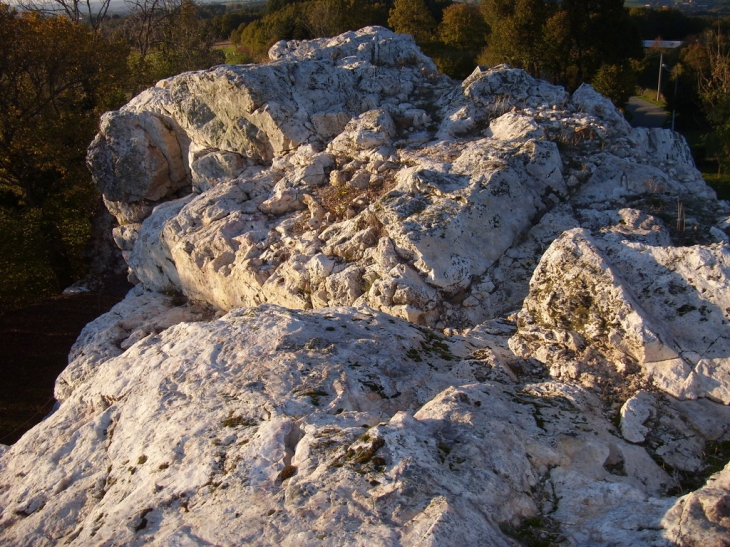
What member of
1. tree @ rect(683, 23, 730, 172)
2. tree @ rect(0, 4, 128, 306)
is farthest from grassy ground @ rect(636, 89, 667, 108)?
tree @ rect(0, 4, 128, 306)

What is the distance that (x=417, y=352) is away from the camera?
679 cm

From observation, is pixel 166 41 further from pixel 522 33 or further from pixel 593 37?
pixel 593 37

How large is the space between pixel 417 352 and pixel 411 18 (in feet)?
98.3

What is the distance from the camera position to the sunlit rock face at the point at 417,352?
4289 mm

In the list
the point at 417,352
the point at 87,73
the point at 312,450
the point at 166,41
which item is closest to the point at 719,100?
the point at 417,352

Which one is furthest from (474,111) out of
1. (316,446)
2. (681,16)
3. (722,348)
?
(681,16)

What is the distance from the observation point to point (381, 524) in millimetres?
3883

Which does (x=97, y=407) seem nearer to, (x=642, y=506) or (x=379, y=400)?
(x=379, y=400)

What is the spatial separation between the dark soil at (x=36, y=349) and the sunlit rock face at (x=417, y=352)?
2302mm

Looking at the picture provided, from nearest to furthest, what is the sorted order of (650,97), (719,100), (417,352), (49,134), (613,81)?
1. (417,352)
2. (49,134)
3. (613,81)
4. (719,100)
5. (650,97)

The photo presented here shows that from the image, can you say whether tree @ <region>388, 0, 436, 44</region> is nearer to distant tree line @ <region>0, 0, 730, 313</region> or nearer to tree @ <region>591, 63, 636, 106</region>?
distant tree line @ <region>0, 0, 730, 313</region>

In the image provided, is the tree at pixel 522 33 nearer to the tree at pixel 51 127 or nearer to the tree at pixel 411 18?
the tree at pixel 411 18

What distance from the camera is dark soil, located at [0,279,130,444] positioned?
12.9 meters

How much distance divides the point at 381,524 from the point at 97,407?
4251 mm
